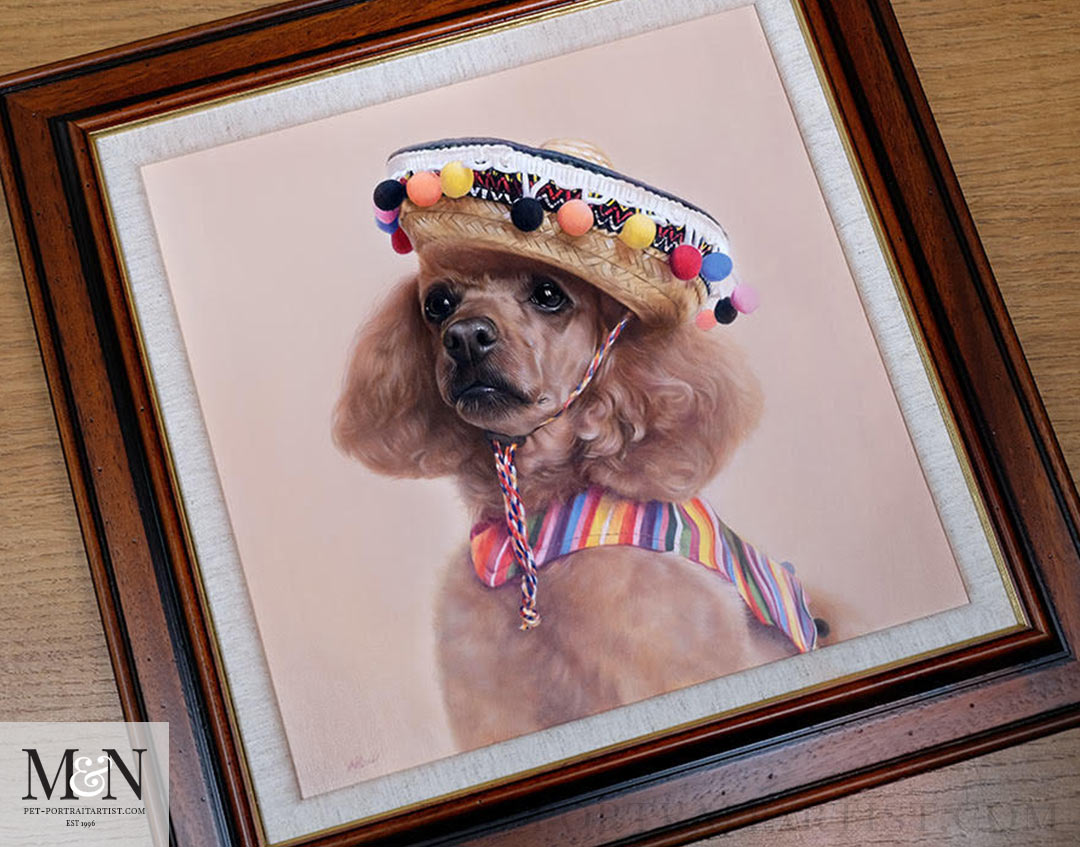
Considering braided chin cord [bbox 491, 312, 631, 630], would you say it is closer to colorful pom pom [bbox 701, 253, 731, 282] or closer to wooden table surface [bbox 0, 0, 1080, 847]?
colorful pom pom [bbox 701, 253, 731, 282]

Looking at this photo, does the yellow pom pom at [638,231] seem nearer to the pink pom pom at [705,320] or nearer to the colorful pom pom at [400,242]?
the pink pom pom at [705,320]

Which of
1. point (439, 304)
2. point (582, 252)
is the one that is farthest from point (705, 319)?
point (439, 304)

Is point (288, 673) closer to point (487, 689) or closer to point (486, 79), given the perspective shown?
point (487, 689)

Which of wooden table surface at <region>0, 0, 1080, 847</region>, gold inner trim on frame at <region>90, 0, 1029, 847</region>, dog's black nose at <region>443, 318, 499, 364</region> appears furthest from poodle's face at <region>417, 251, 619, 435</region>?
wooden table surface at <region>0, 0, 1080, 847</region>

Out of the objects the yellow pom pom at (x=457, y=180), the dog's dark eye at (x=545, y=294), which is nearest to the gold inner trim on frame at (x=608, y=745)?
the yellow pom pom at (x=457, y=180)

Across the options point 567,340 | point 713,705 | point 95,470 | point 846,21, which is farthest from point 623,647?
point 846,21

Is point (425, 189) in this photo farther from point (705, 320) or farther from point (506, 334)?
point (705, 320)
